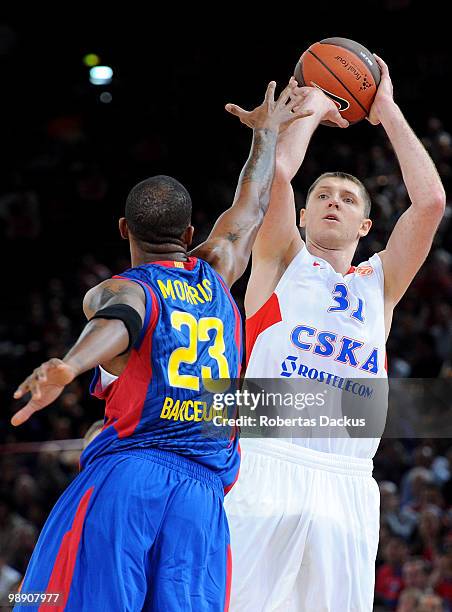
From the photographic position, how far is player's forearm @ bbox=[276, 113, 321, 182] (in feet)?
16.3

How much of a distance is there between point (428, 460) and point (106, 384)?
252 inches

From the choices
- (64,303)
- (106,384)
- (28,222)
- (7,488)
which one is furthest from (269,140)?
(28,222)

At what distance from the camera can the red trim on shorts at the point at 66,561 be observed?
3406 mm

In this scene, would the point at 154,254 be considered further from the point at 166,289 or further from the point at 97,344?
the point at 97,344

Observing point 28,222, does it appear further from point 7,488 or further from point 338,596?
point 338,596

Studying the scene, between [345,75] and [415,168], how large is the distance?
1.94ft

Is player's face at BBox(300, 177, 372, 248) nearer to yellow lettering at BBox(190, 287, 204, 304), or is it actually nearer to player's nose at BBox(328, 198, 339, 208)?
player's nose at BBox(328, 198, 339, 208)

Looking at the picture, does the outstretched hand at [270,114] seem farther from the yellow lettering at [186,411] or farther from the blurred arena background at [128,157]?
the blurred arena background at [128,157]

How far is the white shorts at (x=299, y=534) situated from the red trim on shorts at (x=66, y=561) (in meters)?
1.24

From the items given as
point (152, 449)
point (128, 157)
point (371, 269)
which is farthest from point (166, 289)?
point (128, 157)

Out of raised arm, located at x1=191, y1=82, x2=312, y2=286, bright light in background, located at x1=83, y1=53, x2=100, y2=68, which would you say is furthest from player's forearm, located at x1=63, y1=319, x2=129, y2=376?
bright light in background, located at x1=83, y1=53, x2=100, y2=68

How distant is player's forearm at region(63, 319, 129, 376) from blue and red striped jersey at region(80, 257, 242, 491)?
9.3 inches

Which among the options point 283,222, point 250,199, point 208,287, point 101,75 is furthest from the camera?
point 101,75

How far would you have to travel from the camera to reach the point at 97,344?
3201 millimetres
